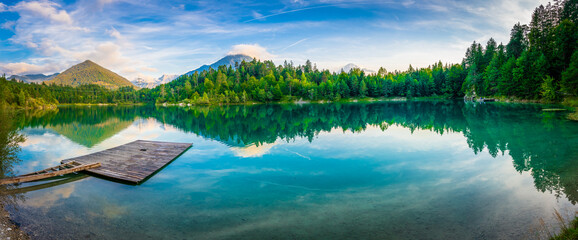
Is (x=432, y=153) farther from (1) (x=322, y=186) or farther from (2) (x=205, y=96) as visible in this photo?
(2) (x=205, y=96)

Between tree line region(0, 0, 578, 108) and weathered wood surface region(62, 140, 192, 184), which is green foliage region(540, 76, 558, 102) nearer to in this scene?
tree line region(0, 0, 578, 108)

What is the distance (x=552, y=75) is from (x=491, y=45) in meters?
50.5

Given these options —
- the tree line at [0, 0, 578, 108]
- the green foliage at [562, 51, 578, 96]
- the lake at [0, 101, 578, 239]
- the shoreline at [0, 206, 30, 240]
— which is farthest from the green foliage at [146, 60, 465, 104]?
the shoreline at [0, 206, 30, 240]

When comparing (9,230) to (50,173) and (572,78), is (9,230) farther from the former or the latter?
(572,78)

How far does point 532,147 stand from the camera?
A: 788 inches

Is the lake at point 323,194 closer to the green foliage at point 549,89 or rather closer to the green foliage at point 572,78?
the green foliage at point 572,78

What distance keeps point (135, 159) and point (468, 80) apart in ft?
399

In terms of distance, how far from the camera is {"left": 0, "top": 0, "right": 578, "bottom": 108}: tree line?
5791 cm

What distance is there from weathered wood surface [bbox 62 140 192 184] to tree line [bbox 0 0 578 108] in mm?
9963

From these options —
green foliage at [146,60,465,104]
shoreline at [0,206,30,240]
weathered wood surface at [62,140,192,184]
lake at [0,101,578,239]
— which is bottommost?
shoreline at [0,206,30,240]

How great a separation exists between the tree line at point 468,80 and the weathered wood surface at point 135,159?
9.96 metres

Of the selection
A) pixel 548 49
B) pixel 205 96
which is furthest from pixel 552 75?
pixel 205 96

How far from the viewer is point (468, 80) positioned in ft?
341

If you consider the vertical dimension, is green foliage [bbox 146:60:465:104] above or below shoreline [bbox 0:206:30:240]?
above
